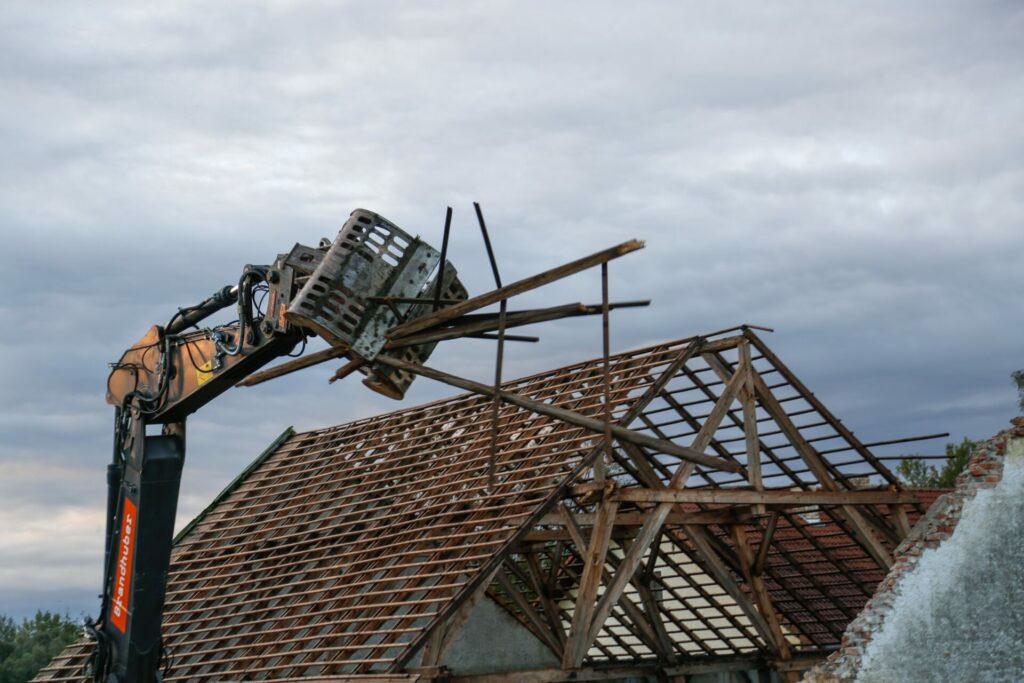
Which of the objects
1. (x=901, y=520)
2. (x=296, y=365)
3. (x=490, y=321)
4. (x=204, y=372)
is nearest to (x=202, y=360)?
(x=204, y=372)

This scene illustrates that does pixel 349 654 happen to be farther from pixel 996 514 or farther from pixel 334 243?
pixel 996 514

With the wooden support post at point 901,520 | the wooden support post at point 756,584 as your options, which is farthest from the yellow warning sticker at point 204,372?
the wooden support post at point 901,520

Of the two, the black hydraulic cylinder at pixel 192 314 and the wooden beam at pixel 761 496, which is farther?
the wooden beam at pixel 761 496

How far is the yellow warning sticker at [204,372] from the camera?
12.3 metres

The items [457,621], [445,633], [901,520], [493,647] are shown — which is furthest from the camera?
[493,647]

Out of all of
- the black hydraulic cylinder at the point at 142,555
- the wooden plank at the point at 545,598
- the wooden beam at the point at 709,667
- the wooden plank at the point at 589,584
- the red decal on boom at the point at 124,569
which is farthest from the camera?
the wooden beam at the point at 709,667

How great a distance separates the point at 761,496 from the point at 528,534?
312 cm

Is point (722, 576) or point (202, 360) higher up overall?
point (202, 360)

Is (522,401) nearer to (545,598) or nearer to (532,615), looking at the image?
(532,615)

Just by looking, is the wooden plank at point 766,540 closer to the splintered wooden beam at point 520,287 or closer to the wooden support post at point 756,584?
the wooden support post at point 756,584

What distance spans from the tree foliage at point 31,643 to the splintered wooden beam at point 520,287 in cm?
2254

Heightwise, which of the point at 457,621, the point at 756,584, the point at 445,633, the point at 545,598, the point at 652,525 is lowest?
the point at 445,633

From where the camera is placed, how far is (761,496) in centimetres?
1525

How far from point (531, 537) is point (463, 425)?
7.14 feet
